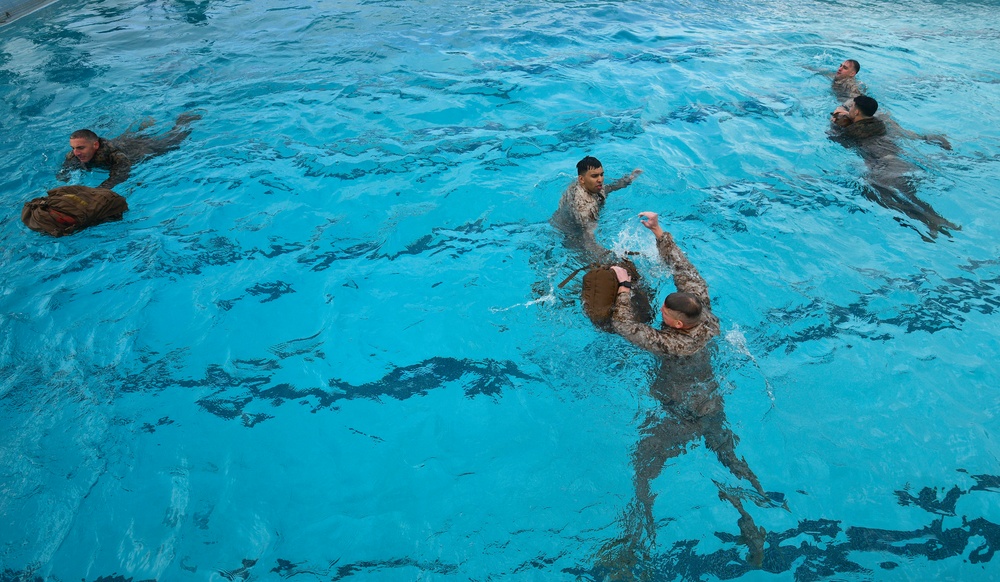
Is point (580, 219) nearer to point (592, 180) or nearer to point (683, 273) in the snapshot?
point (592, 180)

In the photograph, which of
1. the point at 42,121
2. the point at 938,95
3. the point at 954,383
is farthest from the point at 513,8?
the point at 954,383

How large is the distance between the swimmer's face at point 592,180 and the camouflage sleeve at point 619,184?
2.39 feet

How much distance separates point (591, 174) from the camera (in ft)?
21.4

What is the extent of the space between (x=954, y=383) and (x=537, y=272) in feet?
13.4

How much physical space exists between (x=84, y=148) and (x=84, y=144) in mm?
56

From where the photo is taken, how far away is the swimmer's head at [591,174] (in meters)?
6.51

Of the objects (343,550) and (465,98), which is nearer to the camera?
(343,550)

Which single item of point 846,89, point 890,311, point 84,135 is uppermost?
point 84,135

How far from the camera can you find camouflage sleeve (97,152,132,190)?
805 centimetres

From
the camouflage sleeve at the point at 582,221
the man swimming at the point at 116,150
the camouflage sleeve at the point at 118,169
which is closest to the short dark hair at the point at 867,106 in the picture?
the camouflage sleeve at the point at 582,221

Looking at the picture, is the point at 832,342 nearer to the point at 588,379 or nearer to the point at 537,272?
the point at 588,379

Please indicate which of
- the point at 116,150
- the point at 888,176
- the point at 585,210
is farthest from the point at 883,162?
the point at 116,150

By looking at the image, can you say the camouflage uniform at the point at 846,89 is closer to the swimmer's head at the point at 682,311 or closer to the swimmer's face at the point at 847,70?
the swimmer's face at the point at 847,70

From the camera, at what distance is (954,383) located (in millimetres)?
5168
